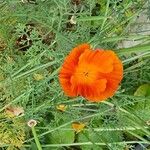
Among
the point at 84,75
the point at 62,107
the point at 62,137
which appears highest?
the point at 84,75

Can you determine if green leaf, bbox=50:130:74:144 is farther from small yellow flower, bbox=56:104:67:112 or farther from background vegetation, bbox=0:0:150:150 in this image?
small yellow flower, bbox=56:104:67:112

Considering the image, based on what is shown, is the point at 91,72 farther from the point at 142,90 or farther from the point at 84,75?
the point at 142,90

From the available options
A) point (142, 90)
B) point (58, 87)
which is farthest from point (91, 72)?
point (142, 90)

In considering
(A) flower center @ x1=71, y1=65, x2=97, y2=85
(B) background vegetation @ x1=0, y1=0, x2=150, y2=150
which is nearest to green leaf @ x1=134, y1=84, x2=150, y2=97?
(B) background vegetation @ x1=0, y1=0, x2=150, y2=150

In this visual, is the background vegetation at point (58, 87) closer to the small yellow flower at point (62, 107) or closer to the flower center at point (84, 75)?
the small yellow flower at point (62, 107)

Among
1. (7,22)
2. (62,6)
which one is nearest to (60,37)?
(62,6)

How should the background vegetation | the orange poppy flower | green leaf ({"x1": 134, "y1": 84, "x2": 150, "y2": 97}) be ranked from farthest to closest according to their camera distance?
green leaf ({"x1": 134, "y1": 84, "x2": 150, "y2": 97}) → the background vegetation → the orange poppy flower
